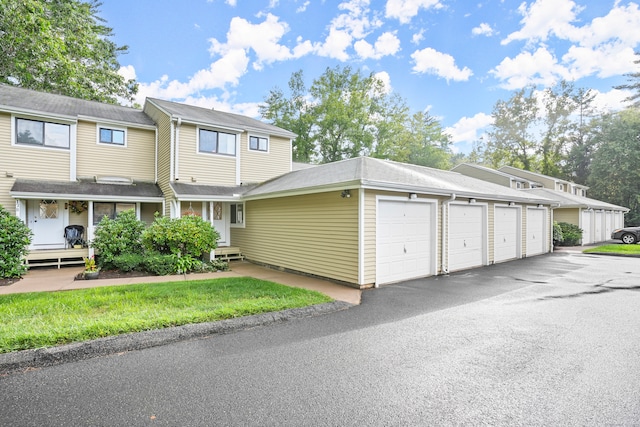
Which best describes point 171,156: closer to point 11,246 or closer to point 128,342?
point 11,246

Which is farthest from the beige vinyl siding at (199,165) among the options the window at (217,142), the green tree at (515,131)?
the green tree at (515,131)

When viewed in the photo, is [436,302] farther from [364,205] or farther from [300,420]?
[300,420]

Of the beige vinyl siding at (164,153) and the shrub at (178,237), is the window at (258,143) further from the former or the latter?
the shrub at (178,237)

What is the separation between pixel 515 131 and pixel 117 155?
4139cm

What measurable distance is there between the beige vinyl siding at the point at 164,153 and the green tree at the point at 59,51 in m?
3.97

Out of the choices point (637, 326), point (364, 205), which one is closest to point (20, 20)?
point (364, 205)

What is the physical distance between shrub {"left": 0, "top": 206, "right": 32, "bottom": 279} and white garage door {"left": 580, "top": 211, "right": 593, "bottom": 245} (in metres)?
26.0

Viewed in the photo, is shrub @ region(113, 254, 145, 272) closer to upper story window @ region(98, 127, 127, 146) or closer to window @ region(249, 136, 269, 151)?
upper story window @ region(98, 127, 127, 146)

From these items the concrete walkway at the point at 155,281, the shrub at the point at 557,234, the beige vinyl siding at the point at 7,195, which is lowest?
the concrete walkway at the point at 155,281

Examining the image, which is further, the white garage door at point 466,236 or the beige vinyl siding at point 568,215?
the beige vinyl siding at point 568,215

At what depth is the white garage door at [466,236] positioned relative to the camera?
9.62 m

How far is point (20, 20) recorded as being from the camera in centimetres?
1045

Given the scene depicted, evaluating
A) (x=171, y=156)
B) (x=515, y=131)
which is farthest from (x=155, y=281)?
(x=515, y=131)

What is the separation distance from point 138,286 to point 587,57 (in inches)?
1245
